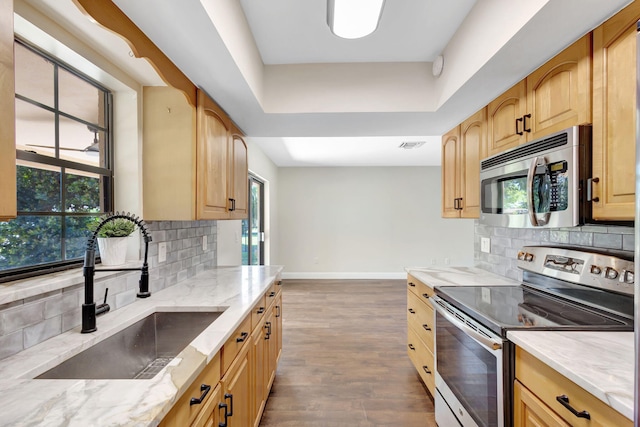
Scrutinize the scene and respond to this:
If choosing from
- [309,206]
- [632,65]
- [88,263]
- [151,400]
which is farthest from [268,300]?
[309,206]

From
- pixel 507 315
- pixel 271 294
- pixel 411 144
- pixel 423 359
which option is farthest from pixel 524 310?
pixel 411 144

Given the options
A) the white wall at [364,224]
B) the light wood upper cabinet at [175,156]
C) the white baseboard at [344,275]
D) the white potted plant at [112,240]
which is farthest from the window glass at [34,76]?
the white baseboard at [344,275]

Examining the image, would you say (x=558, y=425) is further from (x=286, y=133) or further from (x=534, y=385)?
(x=286, y=133)

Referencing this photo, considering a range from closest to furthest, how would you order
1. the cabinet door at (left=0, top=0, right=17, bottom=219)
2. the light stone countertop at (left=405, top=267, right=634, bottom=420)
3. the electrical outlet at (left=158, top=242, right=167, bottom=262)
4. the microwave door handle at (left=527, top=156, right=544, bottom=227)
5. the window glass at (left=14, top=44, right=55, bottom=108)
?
the cabinet door at (left=0, top=0, right=17, bottom=219) → the light stone countertop at (left=405, top=267, right=634, bottom=420) → the window glass at (left=14, top=44, right=55, bottom=108) → the microwave door handle at (left=527, top=156, right=544, bottom=227) → the electrical outlet at (left=158, top=242, right=167, bottom=262)

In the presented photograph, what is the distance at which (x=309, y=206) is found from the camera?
614 cm

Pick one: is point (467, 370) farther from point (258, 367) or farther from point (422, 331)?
point (258, 367)

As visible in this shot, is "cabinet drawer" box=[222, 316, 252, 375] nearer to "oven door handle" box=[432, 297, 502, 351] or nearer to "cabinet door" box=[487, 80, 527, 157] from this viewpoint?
"oven door handle" box=[432, 297, 502, 351]

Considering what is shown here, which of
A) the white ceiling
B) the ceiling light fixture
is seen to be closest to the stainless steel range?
the white ceiling

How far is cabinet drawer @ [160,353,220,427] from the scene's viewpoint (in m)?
0.80

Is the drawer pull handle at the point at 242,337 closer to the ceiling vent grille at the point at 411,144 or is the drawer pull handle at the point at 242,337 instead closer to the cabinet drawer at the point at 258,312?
the cabinet drawer at the point at 258,312

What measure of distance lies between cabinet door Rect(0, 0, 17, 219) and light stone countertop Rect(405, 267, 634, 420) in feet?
5.14

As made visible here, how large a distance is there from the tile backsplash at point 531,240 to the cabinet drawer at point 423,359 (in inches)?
33.2

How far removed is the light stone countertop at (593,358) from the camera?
778mm

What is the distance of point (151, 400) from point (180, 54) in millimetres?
1416
